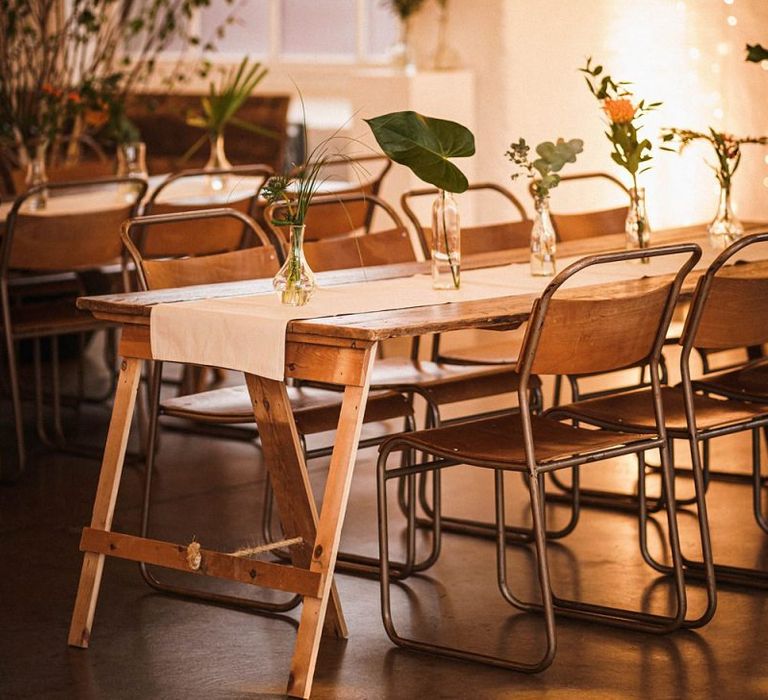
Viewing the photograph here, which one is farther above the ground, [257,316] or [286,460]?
[257,316]

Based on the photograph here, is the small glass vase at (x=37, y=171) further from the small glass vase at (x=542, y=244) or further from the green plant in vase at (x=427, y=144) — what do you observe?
the green plant in vase at (x=427, y=144)

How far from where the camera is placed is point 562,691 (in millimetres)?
2908

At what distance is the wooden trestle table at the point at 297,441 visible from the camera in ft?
9.47

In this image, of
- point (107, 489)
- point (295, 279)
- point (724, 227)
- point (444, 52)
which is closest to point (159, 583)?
point (107, 489)

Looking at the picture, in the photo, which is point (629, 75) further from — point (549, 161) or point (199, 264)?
point (199, 264)

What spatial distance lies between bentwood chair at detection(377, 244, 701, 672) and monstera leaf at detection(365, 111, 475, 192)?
1.24 feet

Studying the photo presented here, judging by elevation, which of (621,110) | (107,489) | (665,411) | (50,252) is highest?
(621,110)

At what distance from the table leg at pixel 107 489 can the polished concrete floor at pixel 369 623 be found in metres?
0.05

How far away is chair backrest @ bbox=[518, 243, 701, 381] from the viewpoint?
117 inches

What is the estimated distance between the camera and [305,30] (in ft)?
32.0

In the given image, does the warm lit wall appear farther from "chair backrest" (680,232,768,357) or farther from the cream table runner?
the cream table runner

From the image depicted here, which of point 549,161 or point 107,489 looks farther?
point 549,161

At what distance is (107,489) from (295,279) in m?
0.62

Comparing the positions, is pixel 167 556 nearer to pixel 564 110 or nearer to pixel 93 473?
pixel 93 473
